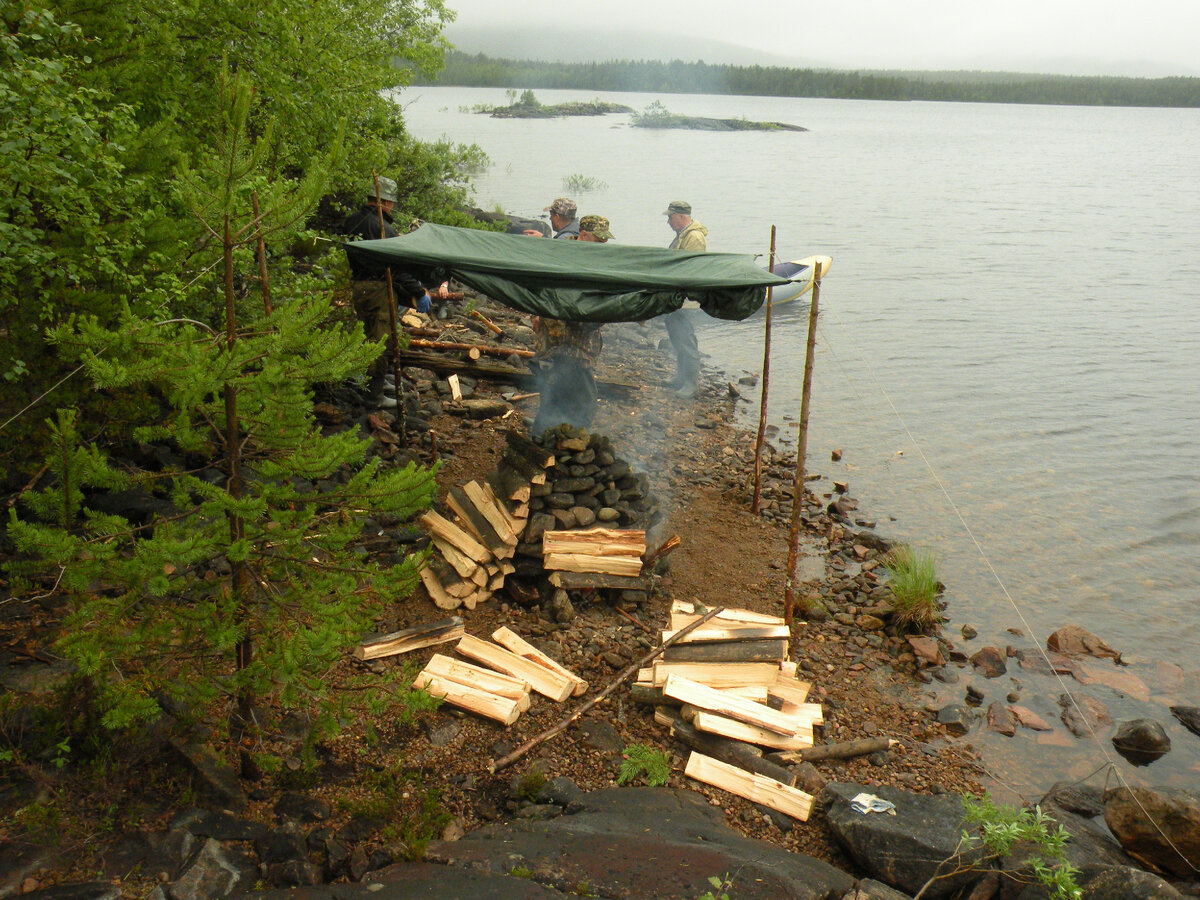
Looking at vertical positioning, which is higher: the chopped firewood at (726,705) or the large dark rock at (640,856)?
the large dark rock at (640,856)

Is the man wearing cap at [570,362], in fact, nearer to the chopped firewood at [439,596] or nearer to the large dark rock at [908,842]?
the chopped firewood at [439,596]

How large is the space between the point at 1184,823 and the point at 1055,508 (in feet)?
23.4

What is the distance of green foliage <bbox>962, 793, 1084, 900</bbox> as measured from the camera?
14.5 ft

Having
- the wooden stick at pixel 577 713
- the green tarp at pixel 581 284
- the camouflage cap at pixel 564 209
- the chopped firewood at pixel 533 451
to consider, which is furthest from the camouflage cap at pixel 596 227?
the wooden stick at pixel 577 713

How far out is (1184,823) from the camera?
5.46 metres

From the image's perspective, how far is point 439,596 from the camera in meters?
7.40

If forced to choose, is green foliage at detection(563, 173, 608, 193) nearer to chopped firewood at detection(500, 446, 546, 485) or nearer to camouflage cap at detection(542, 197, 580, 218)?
camouflage cap at detection(542, 197, 580, 218)

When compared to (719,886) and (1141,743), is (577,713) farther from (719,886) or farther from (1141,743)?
(1141,743)

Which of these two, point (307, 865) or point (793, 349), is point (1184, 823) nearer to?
point (307, 865)

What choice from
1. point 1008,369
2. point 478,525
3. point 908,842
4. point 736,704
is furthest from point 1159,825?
point 1008,369

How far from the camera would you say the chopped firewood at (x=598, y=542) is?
7.56 m

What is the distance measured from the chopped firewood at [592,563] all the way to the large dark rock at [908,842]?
2.71m

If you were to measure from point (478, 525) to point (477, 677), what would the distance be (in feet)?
5.51

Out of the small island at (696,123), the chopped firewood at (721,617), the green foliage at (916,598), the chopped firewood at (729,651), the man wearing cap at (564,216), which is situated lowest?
the green foliage at (916,598)
